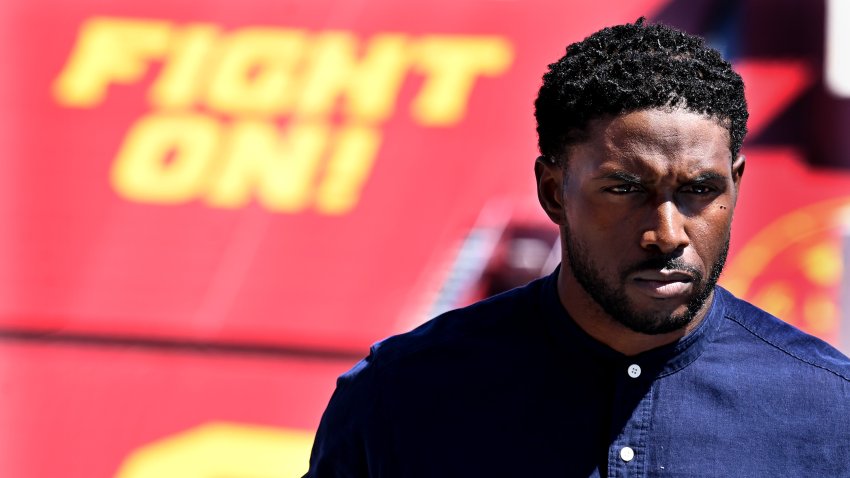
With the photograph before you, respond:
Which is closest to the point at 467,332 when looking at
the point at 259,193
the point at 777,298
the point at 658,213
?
the point at 658,213

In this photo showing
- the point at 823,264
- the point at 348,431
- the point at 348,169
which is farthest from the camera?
the point at 348,169

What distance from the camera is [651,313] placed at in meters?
1.31

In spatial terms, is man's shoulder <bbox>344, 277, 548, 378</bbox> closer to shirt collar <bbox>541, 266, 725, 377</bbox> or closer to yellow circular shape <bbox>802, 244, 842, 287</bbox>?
shirt collar <bbox>541, 266, 725, 377</bbox>

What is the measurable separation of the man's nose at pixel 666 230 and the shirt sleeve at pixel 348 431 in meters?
0.40

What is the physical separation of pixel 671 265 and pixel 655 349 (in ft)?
0.39

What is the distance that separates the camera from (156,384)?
343 cm

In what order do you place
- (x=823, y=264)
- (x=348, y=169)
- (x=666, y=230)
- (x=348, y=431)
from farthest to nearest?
(x=348, y=169)
(x=823, y=264)
(x=348, y=431)
(x=666, y=230)

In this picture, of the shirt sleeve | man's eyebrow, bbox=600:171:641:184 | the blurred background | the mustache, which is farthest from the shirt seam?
the blurred background

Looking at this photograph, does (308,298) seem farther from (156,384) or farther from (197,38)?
(197,38)

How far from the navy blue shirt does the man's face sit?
70 millimetres

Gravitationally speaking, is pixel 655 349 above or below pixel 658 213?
below

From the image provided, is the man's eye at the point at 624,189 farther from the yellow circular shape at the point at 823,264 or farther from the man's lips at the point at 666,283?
the yellow circular shape at the point at 823,264

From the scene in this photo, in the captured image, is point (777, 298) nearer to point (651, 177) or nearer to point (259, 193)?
point (259, 193)

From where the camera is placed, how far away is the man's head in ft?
4.25
